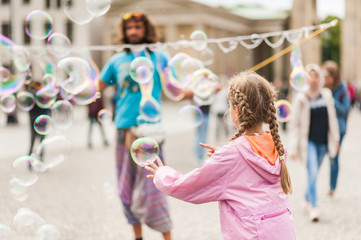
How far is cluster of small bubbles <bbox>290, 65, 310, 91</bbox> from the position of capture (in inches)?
202

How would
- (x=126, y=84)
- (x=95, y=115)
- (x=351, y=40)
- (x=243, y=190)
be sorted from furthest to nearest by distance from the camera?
(x=351, y=40) → (x=95, y=115) → (x=126, y=84) → (x=243, y=190)

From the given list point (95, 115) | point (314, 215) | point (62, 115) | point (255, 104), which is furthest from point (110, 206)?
point (95, 115)

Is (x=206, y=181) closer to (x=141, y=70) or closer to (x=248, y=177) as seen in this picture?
(x=248, y=177)

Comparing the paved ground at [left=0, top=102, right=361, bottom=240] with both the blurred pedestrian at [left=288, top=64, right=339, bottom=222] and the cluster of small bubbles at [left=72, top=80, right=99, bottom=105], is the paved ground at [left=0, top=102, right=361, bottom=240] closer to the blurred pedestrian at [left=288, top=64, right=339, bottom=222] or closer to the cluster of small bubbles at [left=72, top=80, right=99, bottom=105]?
the blurred pedestrian at [left=288, top=64, right=339, bottom=222]

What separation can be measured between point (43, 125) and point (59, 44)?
2.68 feet

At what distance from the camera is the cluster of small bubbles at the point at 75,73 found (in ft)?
15.3

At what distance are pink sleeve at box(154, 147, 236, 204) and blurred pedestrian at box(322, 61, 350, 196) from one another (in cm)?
429

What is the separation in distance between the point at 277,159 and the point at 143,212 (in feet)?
5.81

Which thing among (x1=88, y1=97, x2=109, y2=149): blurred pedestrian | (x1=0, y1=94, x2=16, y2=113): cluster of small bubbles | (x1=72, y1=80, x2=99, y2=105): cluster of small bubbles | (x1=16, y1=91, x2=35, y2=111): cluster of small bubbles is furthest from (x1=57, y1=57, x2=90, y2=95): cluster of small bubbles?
(x1=88, y1=97, x2=109, y2=149): blurred pedestrian

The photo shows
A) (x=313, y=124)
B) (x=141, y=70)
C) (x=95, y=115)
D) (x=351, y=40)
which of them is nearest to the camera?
(x=141, y=70)

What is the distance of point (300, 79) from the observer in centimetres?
530

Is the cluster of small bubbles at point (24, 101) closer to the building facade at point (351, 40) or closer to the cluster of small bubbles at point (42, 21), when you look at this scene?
the cluster of small bubbles at point (42, 21)

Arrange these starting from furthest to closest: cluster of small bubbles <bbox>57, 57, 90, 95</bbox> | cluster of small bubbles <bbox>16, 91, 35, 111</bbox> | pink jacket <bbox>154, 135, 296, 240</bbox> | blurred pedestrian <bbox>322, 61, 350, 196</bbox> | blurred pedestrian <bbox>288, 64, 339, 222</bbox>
A: blurred pedestrian <bbox>322, 61, 350, 196</bbox> → cluster of small bubbles <bbox>16, 91, 35, 111</bbox> → blurred pedestrian <bbox>288, 64, 339, 222</bbox> → cluster of small bubbles <bbox>57, 57, 90, 95</bbox> → pink jacket <bbox>154, 135, 296, 240</bbox>

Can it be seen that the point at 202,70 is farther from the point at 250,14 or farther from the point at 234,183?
the point at 250,14
